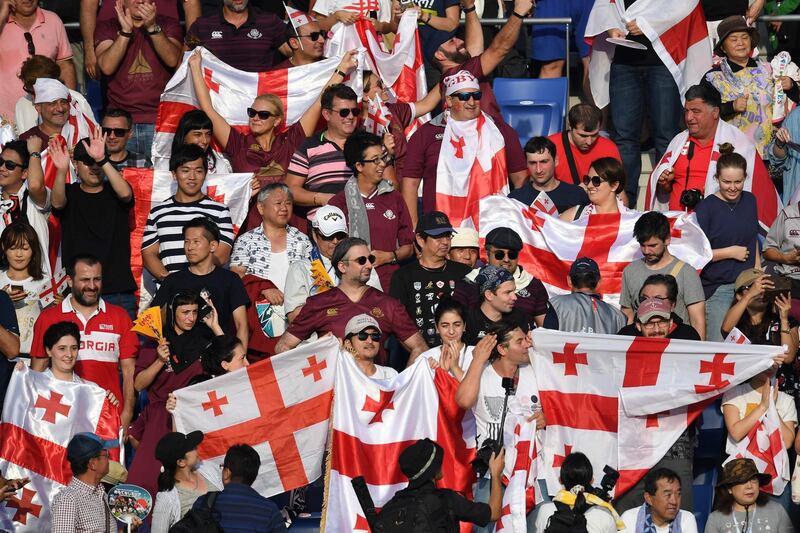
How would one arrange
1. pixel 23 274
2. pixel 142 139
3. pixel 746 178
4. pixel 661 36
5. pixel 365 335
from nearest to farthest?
pixel 365 335
pixel 23 274
pixel 746 178
pixel 142 139
pixel 661 36

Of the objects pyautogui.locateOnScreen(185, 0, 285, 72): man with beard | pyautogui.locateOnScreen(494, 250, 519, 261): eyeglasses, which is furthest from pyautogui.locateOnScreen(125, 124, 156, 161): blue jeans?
pyautogui.locateOnScreen(494, 250, 519, 261): eyeglasses

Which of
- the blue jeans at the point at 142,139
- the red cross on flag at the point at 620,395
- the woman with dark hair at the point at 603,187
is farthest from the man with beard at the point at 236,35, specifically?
the red cross on flag at the point at 620,395

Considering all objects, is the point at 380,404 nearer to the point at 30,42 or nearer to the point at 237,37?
the point at 237,37

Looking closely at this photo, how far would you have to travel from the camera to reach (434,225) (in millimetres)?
12773

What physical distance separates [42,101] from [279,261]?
110 inches

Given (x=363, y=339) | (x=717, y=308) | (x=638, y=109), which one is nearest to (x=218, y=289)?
(x=363, y=339)

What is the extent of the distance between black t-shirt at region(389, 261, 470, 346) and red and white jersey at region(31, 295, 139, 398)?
1.98 meters

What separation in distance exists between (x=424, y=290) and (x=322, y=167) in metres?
1.97

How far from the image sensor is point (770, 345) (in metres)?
11.8

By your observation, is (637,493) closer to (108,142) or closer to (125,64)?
(108,142)

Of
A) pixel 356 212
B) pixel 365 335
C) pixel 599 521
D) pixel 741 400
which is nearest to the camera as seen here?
pixel 599 521

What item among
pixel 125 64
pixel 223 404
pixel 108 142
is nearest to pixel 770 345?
pixel 223 404

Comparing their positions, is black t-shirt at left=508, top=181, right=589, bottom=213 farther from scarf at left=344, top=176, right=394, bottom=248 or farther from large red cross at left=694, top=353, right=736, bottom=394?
large red cross at left=694, top=353, right=736, bottom=394

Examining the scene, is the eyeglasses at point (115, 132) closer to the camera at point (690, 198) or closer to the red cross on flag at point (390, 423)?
the red cross on flag at point (390, 423)
